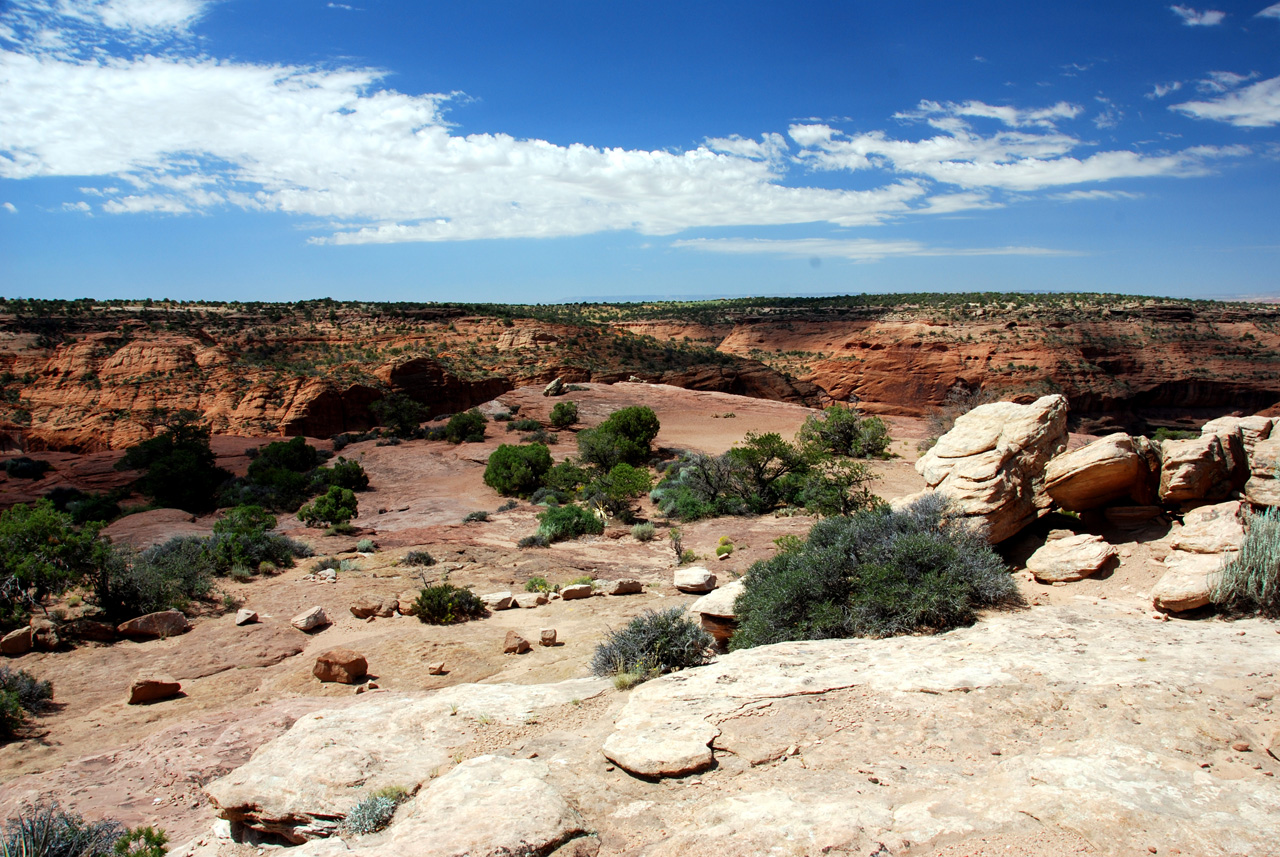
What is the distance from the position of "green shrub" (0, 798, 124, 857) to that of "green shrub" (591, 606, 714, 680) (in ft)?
11.3

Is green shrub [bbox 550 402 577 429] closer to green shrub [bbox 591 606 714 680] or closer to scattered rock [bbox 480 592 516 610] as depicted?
scattered rock [bbox 480 592 516 610]

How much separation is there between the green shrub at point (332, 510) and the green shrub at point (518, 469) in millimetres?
3647

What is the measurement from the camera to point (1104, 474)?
6727 millimetres

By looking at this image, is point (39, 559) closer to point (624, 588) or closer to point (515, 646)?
point (515, 646)

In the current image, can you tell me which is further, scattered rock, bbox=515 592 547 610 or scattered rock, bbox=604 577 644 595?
scattered rock, bbox=604 577 644 595

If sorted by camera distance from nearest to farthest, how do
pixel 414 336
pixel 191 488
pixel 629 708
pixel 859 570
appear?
pixel 629 708 < pixel 859 570 < pixel 191 488 < pixel 414 336

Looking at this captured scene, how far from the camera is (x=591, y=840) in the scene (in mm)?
3273

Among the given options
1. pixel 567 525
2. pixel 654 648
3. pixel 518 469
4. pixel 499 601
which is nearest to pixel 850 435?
pixel 518 469

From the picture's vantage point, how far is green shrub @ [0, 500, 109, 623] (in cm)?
795

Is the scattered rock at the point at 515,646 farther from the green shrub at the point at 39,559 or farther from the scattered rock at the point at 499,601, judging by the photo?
the green shrub at the point at 39,559

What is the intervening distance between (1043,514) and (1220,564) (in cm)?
215

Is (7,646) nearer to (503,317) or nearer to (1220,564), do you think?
(1220,564)

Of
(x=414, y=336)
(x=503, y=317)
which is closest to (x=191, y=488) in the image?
(x=414, y=336)

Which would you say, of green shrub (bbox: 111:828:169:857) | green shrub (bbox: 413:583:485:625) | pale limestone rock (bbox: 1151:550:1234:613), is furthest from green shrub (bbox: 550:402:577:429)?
green shrub (bbox: 111:828:169:857)
